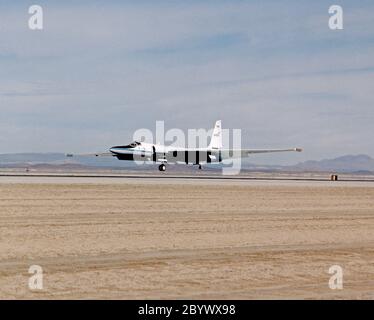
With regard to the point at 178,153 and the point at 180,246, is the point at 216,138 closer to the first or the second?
the point at 178,153

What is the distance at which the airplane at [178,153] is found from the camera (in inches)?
3787

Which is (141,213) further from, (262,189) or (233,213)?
(262,189)

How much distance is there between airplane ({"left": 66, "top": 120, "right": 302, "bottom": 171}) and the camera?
9619 cm

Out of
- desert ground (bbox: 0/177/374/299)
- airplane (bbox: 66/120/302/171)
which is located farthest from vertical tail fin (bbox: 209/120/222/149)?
desert ground (bbox: 0/177/374/299)

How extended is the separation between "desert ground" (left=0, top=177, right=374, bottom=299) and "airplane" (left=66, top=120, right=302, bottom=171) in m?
46.9

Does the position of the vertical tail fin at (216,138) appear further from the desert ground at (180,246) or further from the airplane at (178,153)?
the desert ground at (180,246)

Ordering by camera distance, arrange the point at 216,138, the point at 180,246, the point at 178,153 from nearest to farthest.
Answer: the point at 180,246 < the point at 178,153 < the point at 216,138

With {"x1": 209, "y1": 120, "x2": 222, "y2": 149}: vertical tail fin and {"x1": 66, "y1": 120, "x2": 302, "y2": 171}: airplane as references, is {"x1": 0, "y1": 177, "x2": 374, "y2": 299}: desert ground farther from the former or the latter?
{"x1": 209, "y1": 120, "x2": 222, "y2": 149}: vertical tail fin

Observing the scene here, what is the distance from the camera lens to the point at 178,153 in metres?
108

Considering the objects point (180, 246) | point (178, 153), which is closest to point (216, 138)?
point (178, 153)

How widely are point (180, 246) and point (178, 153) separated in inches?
3245
